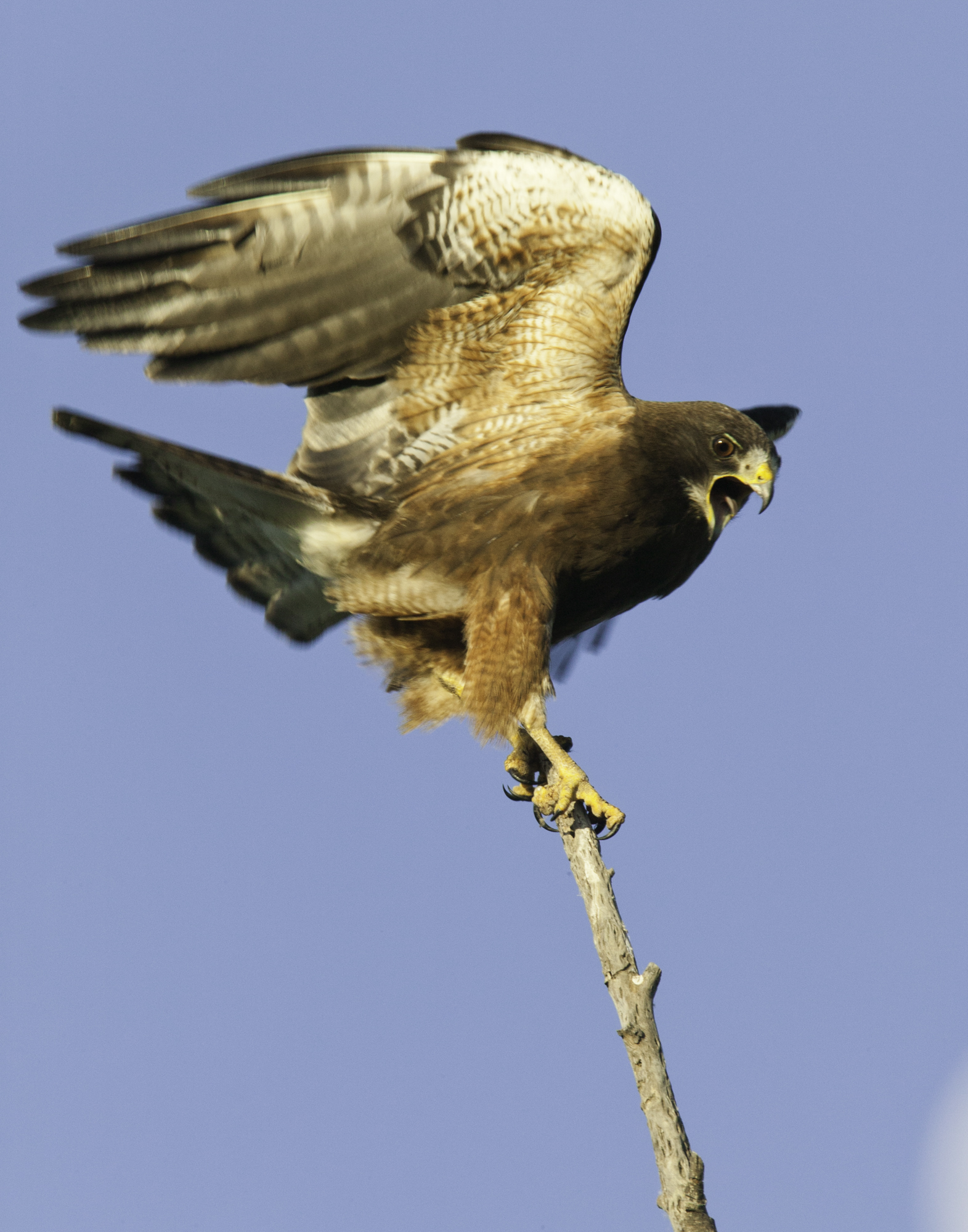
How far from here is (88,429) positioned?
4.98 m

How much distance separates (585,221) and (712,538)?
1.45 metres

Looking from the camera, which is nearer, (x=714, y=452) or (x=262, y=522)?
(x=714, y=452)

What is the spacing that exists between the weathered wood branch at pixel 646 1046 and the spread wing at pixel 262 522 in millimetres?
2069

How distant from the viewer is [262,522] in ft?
19.1

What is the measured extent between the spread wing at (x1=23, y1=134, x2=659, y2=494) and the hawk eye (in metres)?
0.65

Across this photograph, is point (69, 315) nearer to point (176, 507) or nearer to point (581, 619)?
point (176, 507)

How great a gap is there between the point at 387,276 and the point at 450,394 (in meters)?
0.59

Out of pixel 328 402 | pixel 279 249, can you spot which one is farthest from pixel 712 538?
pixel 279 249

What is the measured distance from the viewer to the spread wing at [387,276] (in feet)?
17.3

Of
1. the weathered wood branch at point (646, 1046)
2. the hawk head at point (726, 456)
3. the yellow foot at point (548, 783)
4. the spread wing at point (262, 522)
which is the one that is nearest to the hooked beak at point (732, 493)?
the hawk head at point (726, 456)

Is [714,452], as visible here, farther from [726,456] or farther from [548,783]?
[548,783]

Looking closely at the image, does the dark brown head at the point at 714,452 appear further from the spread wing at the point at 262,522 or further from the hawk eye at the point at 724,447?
the spread wing at the point at 262,522

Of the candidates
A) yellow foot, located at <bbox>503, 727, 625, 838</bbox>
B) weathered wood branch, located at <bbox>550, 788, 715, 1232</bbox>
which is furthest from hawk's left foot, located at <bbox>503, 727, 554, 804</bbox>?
weathered wood branch, located at <bbox>550, 788, 715, 1232</bbox>

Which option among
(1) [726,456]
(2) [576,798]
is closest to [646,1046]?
(2) [576,798]
